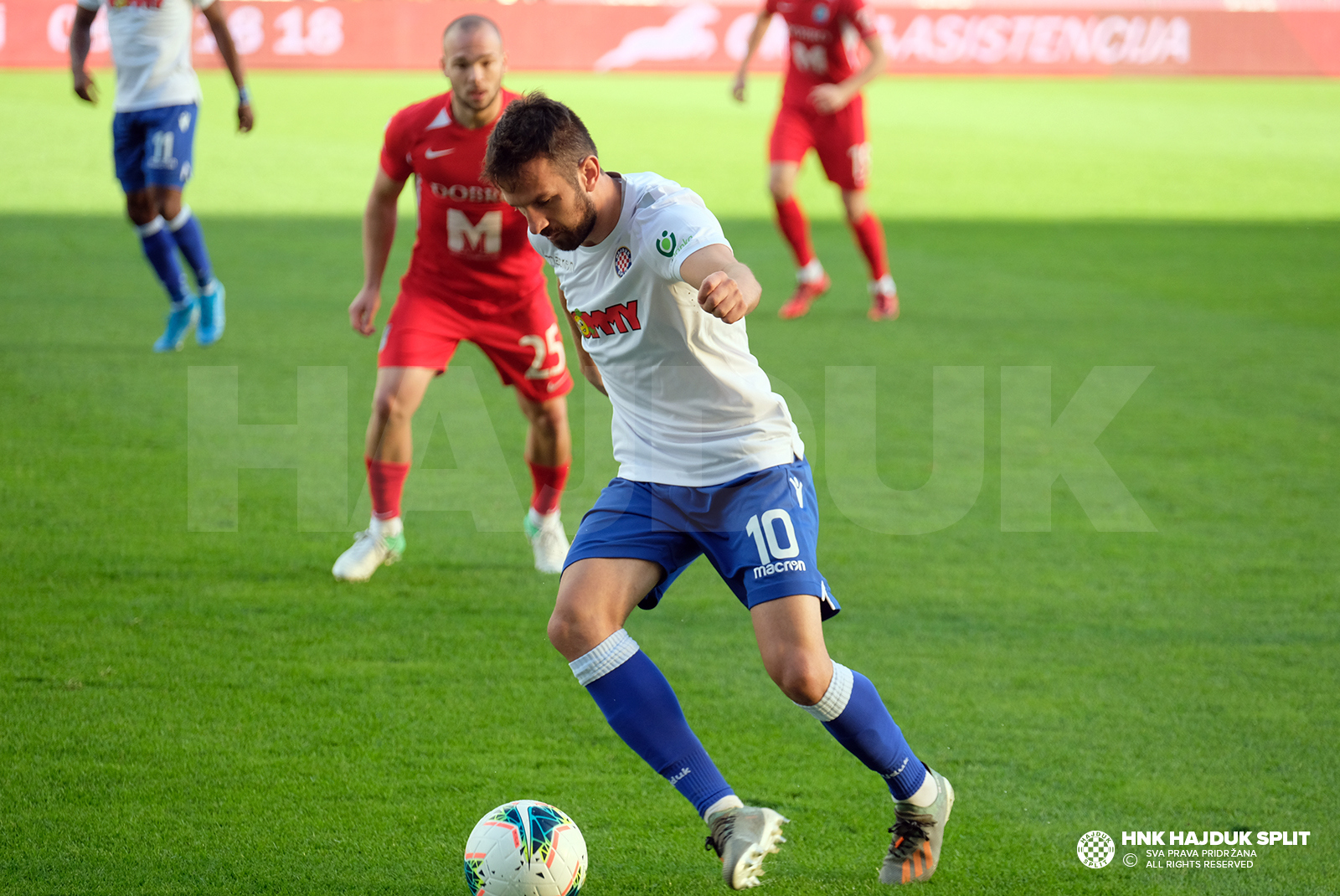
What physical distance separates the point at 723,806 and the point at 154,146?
6.21 meters

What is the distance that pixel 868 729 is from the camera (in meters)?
3.00

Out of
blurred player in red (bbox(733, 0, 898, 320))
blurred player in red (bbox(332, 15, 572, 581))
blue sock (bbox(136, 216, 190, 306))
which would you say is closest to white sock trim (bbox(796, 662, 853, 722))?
blurred player in red (bbox(332, 15, 572, 581))

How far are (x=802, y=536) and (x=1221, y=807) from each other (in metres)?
1.32

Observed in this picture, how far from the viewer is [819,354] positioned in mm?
8438

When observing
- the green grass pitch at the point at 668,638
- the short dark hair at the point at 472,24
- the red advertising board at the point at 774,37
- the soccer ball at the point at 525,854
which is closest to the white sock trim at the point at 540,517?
the green grass pitch at the point at 668,638

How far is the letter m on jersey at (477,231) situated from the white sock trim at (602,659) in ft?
7.27

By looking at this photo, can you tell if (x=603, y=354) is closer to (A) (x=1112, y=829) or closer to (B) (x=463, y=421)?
(A) (x=1112, y=829)

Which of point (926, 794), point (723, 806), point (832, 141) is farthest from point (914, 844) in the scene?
point (832, 141)

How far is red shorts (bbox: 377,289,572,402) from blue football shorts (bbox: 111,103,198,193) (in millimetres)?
3462

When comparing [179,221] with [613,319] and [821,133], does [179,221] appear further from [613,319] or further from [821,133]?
[613,319]

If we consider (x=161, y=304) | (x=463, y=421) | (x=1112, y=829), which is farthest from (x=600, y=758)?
(x=161, y=304)

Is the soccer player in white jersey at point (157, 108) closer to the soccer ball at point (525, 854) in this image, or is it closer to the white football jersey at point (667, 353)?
the white football jersey at point (667, 353)

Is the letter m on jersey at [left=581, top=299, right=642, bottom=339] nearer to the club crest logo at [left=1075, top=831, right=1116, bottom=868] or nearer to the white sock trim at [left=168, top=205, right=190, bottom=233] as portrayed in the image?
the club crest logo at [left=1075, top=831, right=1116, bottom=868]

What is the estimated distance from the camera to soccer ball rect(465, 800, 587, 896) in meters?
2.83
